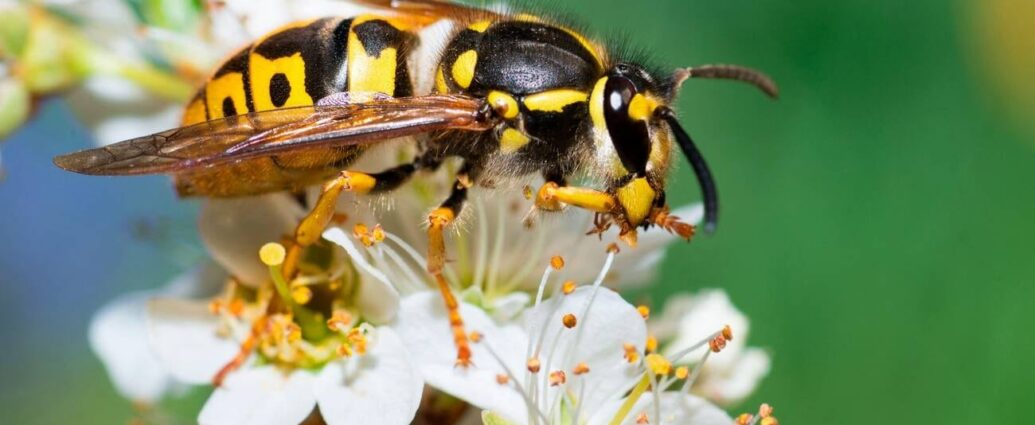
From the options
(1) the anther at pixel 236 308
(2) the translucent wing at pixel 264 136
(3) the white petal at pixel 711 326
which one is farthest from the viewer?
(3) the white petal at pixel 711 326

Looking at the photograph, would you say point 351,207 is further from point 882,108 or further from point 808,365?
point 882,108

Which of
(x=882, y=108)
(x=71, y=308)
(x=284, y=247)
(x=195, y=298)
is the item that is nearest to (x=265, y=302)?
(x=284, y=247)

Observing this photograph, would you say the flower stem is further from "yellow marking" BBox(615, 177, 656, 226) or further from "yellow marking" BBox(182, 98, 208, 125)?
"yellow marking" BBox(182, 98, 208, 125)

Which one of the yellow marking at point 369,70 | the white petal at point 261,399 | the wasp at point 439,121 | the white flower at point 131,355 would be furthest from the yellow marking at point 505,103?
the white flower at point 131,355

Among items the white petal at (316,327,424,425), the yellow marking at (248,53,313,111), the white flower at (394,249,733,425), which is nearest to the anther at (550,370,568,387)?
the white flower at (394,249,733,425)

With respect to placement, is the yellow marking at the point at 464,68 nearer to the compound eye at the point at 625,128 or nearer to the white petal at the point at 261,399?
the compound eye at the point at 625,128

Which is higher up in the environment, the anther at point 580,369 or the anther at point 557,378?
the anther at point 580,369

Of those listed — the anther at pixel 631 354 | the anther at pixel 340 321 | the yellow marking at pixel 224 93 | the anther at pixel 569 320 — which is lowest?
the anther at pixel 340 321
